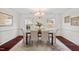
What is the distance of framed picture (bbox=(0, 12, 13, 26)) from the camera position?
2.47 metres

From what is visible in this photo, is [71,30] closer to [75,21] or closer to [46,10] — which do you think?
[75,21]

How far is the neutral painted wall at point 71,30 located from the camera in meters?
2.46

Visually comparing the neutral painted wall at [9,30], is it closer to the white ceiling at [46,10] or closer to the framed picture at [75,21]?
the white ceiling at [46,10]

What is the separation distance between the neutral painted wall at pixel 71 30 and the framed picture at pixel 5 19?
1283mm

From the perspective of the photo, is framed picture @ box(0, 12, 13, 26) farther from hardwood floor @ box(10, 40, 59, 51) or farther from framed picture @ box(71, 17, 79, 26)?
framed picture @ box(71, 17, 79, 26)

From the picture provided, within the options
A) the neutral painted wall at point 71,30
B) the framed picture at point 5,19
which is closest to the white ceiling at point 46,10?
the neutral painted wall at point 71,30

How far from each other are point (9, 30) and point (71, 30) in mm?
1519

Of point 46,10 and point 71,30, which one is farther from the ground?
point 46,10

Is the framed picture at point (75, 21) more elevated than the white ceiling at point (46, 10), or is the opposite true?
the white ceiling at point (46, 10)

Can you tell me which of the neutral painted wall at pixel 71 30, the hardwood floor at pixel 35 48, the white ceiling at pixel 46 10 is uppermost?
the white ceiling at pixel 46 10

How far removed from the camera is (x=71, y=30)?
2.58 m

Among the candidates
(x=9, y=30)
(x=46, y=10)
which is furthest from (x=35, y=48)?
(x=46, y=10)

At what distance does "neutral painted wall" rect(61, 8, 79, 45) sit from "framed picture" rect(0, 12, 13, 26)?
1.28 m
